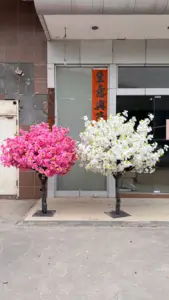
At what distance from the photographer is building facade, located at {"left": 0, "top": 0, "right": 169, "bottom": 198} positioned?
27.2ft

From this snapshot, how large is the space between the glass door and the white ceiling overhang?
3.37 feet

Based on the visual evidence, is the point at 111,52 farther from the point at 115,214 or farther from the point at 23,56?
the point at 115,214

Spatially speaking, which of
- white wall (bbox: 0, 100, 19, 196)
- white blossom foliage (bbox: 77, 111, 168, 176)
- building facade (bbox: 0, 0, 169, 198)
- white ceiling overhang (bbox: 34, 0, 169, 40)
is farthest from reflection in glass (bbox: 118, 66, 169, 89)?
white wall (bbox: 0, 100, 19, 196)

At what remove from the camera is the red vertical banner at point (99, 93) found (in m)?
8.44

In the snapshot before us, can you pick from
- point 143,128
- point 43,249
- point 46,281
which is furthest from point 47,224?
point 143,128

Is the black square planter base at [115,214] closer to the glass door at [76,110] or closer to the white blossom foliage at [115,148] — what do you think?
the white blossom foliage at [115,148]

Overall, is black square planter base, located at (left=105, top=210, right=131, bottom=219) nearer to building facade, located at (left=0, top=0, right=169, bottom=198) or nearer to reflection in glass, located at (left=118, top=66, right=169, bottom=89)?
building facade, located at (left=0, top=0, right=169, bottom=198)

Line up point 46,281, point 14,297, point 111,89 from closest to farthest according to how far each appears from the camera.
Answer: point 14,297 < point 46,281 < point 111,89

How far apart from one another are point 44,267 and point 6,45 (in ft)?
20.8

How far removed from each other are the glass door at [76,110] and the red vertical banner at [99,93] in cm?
11

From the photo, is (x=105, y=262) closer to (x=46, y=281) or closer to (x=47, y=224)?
(x=46, y=281)

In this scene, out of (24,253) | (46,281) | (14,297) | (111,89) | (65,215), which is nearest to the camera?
(14,297)

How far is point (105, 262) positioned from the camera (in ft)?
14.9

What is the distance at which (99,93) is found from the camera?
8445mm
